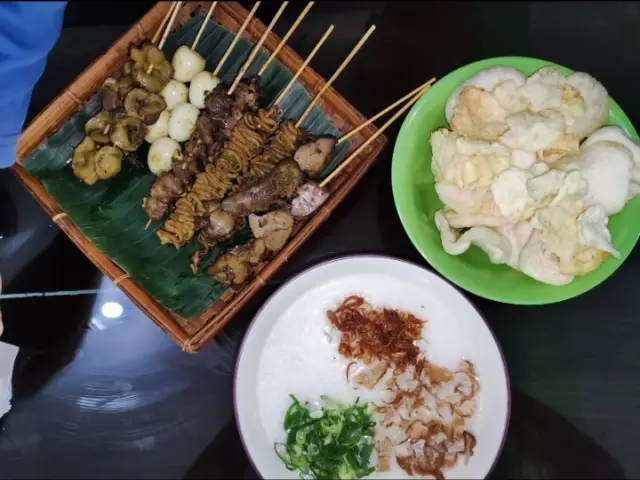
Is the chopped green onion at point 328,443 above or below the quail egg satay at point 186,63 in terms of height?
below

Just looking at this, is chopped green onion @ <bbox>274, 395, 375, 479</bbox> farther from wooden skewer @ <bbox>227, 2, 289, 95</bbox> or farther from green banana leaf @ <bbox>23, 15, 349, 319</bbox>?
wooden skewer @ <bbox>227, 2, 289, 95</bbox>

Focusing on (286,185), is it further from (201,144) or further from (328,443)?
(328,443)

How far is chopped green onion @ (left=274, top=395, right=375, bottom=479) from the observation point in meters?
2.56

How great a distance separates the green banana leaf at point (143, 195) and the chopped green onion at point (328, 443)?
63 cm

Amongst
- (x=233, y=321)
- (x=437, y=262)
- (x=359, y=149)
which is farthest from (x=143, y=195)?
(x=437, y=262)

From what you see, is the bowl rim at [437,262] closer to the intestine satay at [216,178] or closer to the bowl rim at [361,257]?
the bowl rim at [361,257]

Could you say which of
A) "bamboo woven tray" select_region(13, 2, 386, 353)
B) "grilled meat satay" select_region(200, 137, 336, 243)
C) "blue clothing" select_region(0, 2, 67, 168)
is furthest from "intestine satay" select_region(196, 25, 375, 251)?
"blue clothing" select_region(0, 2, 67, 168)

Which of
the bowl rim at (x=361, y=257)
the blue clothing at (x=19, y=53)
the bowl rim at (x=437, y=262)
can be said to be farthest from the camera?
the bowl rim at (x=361, y=257)

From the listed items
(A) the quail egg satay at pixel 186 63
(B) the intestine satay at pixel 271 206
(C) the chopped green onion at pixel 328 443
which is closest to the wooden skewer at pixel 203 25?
(A) the quail egg satay at pixel 186 63

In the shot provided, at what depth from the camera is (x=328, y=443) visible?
256cm

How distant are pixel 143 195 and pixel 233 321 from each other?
65 centimetres

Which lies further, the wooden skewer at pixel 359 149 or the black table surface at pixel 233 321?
the black table surface at pixel 233 321

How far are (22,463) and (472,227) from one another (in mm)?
2131

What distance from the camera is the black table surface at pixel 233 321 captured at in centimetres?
269
